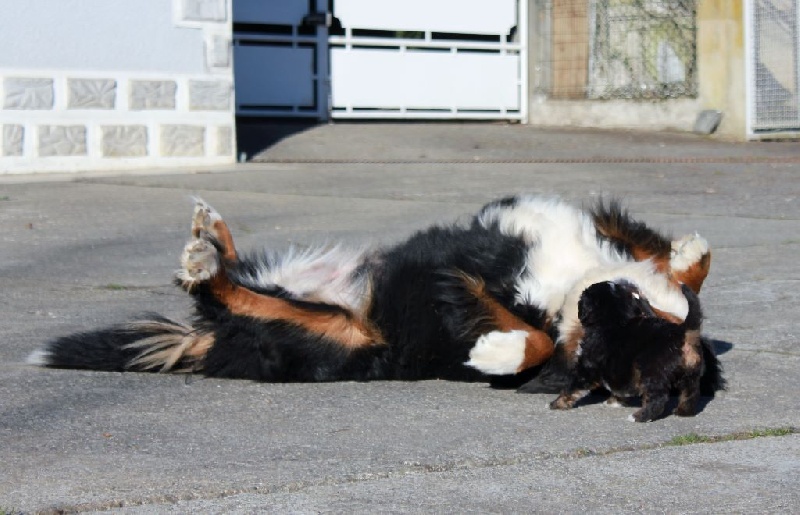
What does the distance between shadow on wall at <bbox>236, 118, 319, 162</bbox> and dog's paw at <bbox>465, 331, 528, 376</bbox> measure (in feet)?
25.4

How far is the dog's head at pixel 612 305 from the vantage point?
11.3 ft

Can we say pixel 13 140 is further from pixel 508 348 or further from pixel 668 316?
pixel 668 316

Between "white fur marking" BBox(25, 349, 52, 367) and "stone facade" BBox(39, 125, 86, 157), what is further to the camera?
"stone facade" BBox(39, 125, 86, 157)

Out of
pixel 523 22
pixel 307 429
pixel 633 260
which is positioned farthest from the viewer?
pixel 523 22

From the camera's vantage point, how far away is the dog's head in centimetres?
344

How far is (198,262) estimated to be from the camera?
3.81 meters

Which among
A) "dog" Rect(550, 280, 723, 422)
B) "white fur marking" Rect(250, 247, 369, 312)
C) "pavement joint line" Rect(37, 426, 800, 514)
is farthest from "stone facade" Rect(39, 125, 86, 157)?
"pavement joint line" Rect(37, 426, 800, 514)

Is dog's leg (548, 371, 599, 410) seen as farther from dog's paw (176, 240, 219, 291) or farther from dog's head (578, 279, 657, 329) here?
dog's paw (176, 240, 219, 291)

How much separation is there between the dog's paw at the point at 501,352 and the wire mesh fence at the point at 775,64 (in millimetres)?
10761

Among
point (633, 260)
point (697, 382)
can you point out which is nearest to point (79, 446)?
point (697, 382)

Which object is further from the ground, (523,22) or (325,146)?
(523,22)

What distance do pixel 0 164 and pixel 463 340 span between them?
718cm

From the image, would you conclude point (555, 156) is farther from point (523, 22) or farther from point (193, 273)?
point (193, 273)

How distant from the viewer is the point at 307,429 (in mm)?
3248
